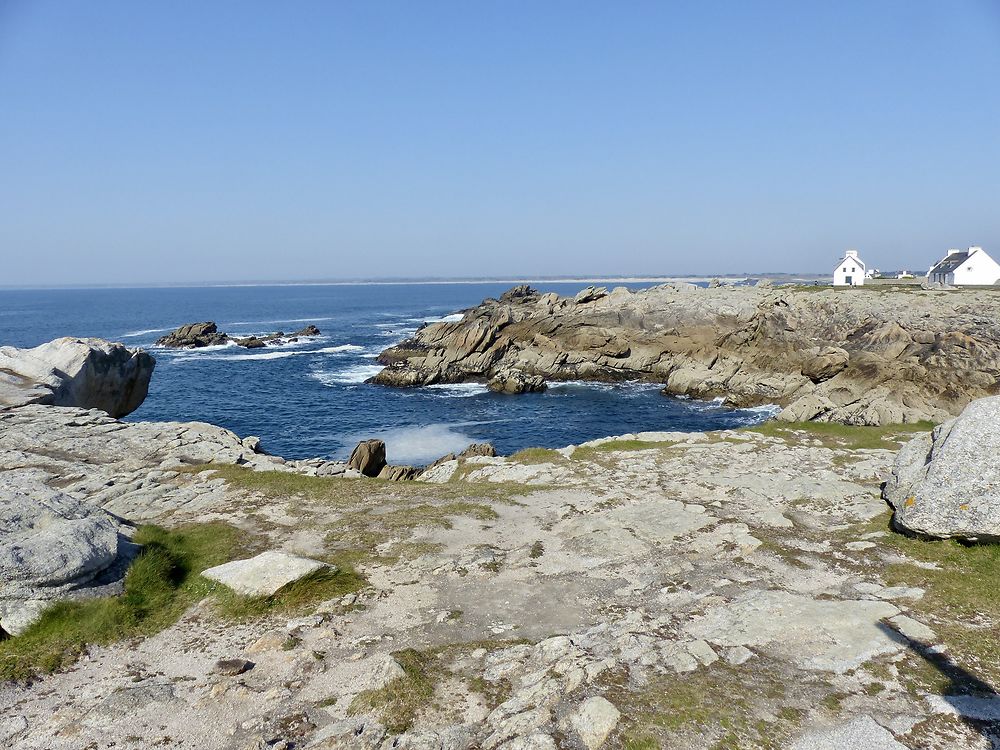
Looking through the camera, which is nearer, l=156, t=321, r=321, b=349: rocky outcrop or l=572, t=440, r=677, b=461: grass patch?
l=572, t=440, r=677, b=461: grass patch

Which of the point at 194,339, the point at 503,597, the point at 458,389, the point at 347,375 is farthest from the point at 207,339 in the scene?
the point at 503,597

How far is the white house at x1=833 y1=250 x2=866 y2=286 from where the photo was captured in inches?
3703

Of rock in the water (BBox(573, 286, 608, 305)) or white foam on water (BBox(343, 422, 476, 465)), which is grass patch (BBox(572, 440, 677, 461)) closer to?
white foam on water (BBox(343, 422, 476, 465))

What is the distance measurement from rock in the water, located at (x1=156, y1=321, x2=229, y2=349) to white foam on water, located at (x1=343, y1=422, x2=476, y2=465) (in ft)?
207

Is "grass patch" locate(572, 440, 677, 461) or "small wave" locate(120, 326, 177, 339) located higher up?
"small wave" locate(120, 326, 177, 339)

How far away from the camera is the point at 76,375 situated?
28.1 metres

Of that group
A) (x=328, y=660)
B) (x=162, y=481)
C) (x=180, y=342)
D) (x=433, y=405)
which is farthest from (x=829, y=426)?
(x=180, y=342)

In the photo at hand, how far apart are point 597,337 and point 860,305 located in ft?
87.2

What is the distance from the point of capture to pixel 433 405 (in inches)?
2168

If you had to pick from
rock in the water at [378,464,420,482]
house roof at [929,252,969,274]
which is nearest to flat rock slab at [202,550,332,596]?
rock in the water at [378,464,420,482]

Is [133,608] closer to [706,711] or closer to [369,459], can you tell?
→ [706,711]

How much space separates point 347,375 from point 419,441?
27.9 m

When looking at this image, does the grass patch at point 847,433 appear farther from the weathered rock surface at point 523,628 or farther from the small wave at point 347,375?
the small wave at point 347,375

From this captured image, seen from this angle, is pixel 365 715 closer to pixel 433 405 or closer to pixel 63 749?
pixel 63 749
